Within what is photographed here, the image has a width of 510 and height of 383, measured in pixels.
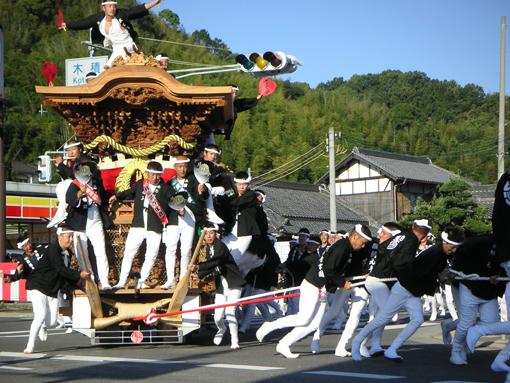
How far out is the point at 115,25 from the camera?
14258mm

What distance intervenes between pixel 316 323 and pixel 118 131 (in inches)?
168

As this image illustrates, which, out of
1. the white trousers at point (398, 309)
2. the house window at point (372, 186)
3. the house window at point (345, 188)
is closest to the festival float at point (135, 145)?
the white trousers at point (398, 309)

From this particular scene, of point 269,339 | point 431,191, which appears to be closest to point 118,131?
point 269,339

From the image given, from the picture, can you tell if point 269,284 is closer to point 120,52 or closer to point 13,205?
point 120,52

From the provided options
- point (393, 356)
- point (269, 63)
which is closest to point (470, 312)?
point (393, 356)

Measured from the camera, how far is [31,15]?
278 feet

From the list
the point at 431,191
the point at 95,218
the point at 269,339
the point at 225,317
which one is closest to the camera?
the point at 95,218

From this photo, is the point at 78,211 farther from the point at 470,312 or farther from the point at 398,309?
the point at 470,312

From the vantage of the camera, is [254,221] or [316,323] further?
[254,221]

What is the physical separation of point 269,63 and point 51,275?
863 cm

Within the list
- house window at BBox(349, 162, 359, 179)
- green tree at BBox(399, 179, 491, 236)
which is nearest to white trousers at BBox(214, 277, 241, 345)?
green tree at BBox(399, 179, 491, 236)

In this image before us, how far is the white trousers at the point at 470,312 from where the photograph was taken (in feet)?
35.4

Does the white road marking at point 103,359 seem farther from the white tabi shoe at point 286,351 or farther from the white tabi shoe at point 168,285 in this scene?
the white tabi shoe at point 168,285

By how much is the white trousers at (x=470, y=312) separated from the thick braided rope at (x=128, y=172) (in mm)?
5128
